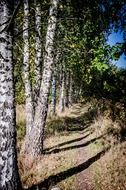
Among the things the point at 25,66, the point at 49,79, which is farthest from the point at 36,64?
the point at 49,79

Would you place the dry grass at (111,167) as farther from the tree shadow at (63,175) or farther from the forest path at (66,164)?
the tree shadow at (63,175)

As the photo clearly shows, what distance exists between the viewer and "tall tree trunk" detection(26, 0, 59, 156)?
10.3 meters

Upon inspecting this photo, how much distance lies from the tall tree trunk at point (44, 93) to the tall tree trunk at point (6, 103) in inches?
142

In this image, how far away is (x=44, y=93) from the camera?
10.4m

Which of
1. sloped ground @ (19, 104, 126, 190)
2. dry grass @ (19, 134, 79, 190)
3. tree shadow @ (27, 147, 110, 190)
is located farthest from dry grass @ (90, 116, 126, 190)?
dry grass @ (19, 134, 79, 190)

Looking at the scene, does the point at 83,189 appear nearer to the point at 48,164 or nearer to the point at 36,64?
the point at 48,164

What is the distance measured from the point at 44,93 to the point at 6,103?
12.4 feet

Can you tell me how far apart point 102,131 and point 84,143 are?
5.99ft

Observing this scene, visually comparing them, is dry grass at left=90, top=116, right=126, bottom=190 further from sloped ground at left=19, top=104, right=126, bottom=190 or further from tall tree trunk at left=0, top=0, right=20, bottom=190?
tall tree trunk at left=0, top=0, right=20, bottom=190

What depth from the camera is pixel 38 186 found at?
8039 mm

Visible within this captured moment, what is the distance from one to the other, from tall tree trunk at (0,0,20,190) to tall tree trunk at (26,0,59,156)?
360cm

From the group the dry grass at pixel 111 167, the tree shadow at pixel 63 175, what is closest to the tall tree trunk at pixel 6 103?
the tree shadow at pixel 63 175

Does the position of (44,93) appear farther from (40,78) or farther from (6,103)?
(6,103)

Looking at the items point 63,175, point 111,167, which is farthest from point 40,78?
point 111,167
